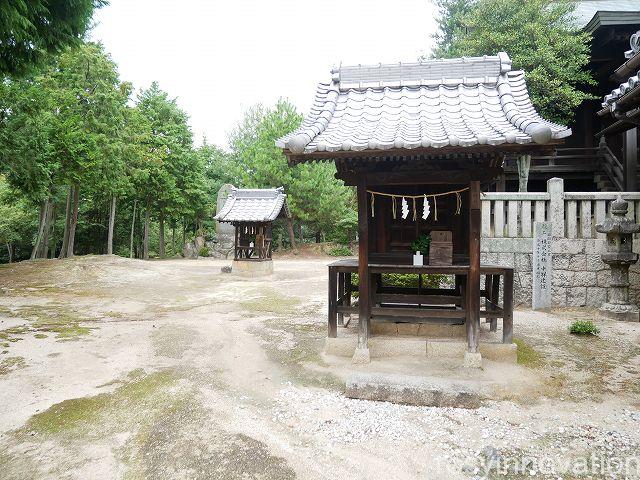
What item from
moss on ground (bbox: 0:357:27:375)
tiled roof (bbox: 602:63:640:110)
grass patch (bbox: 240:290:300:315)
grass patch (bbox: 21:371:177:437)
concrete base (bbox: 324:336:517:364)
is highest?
tiled roof (bbox: 602:63:640:110)

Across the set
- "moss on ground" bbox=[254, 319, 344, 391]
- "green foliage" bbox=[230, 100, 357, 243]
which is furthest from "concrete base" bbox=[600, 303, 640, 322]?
"green foliage" bbox=[230, 100, 357, 243]

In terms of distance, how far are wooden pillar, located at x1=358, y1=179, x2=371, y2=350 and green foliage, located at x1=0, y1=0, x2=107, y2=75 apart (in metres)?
5.88

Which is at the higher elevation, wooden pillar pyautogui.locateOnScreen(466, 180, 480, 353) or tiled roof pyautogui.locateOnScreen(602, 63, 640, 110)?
tiled roof pyautogui.locateOnScreen(602, 63, 640, 110)

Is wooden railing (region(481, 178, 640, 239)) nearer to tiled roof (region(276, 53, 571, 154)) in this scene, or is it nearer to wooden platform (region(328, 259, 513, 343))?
wooden platform (region(328, 259, 513, 343))

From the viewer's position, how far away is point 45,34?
22.7 feet

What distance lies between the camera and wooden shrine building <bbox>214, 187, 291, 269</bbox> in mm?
A: 20125

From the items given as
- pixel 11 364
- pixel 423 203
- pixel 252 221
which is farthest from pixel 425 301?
pixel 252 221

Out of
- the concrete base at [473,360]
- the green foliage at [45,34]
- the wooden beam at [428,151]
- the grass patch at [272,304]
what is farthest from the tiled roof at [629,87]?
the green foliage at [45,34]

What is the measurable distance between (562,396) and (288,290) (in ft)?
34.3

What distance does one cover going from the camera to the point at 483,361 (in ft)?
20.1

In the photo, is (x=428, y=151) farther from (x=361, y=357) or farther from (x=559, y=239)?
(x=559, y=239)

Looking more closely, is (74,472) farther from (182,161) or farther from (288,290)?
(182,161)

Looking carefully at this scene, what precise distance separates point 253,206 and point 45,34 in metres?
14.5

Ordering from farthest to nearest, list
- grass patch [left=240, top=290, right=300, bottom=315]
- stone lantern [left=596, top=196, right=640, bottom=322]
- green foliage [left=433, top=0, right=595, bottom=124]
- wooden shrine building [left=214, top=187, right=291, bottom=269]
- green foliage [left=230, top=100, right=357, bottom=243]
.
Answer: green foliage [left=230, top=100, right=357, bottom=243] → wooden shrine building [left=214, top=187, right=291, bottom=269] → green foliage [left=433, top=0, right=595, bottom=124] → grass patch [left=240, top=290, right=300, bottom=315] → stone lantern [left=596, top=196, right=640, bottom=322]
